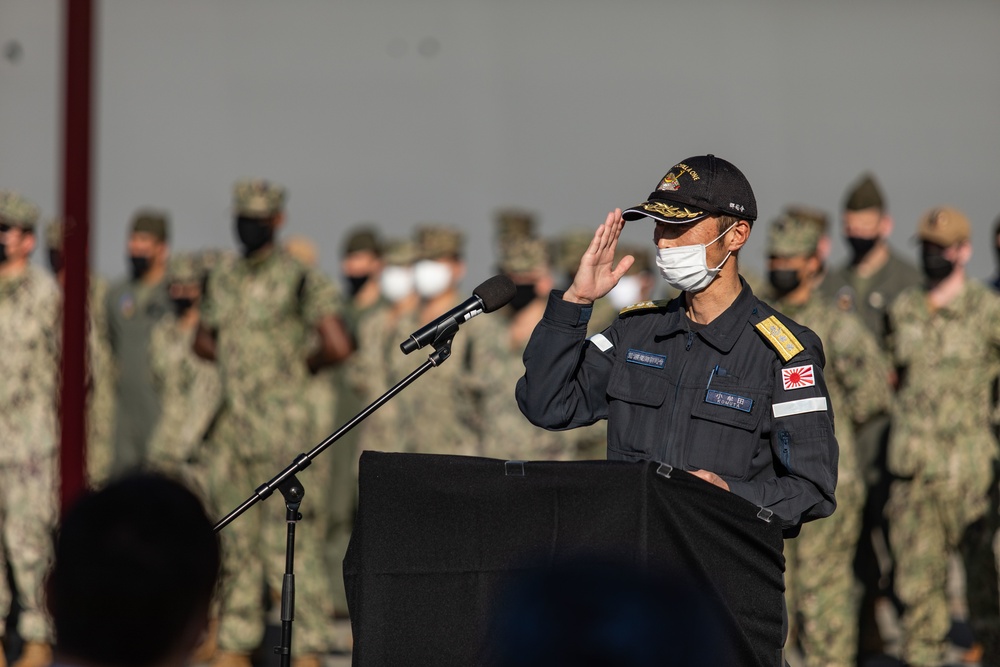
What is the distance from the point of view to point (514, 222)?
1253cm

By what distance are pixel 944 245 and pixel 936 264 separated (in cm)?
11

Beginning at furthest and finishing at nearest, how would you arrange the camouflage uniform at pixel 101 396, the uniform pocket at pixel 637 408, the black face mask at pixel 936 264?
the camouflage uniform at pixel 101 396 → the black face mask at pixel 936 264 → the uniform pocket at pixel 637 408

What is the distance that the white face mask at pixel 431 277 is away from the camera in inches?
431

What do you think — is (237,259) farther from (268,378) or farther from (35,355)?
(35,355)

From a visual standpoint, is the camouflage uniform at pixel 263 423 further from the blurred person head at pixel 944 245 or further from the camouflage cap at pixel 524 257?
the blurred person head at pixel 944 245

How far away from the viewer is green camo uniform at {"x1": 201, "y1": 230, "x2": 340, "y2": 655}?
7738 millimetres

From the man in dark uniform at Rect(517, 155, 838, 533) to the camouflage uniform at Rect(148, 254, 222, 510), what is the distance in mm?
4028

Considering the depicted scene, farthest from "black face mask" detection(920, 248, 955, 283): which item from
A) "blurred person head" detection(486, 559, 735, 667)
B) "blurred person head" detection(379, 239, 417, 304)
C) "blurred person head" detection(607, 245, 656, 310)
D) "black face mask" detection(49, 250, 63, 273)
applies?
"blurred person head" detection(486, 559, 735, 667)

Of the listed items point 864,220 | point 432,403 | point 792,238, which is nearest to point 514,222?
point 432,403

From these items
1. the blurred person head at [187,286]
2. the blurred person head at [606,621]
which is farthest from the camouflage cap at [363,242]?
the blurred person head at [606,621]

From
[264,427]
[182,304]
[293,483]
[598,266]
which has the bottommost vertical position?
[264,427]

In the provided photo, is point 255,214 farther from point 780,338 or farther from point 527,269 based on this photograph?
point 780,338

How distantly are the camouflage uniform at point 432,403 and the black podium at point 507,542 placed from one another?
239 inches

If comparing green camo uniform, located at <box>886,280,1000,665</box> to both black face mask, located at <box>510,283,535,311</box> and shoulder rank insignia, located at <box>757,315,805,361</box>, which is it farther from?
shoulder rank insignia, located at <box>757,315,805,361</box>
